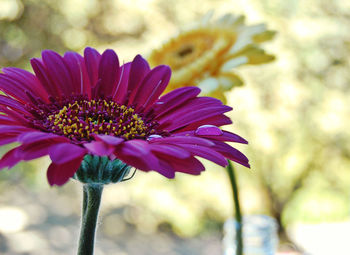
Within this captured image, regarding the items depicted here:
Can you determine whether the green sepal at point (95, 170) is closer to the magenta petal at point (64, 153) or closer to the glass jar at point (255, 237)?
the magenta petal at point (64, 153)

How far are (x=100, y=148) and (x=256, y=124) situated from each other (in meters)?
1.15

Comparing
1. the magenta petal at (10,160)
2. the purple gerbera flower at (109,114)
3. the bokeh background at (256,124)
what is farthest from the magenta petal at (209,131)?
the bokeh background at (256,124)

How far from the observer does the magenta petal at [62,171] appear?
22 centimetres

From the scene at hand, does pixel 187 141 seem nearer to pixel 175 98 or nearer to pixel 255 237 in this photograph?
pixel 175 98

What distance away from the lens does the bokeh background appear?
52.9 inches

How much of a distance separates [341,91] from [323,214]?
1.21ft

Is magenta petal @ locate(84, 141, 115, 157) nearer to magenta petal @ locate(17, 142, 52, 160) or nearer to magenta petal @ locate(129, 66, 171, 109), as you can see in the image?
magenta petal @ locate(17, 142, 52, 160)

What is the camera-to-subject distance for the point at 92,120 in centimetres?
33

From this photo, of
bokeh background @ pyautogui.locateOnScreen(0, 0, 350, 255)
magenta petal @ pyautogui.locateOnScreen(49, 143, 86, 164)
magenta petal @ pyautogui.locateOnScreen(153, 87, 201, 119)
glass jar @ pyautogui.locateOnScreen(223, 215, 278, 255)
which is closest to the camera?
magenta petal @ pyautogui.locateOnScreen(49, 143, 86, 164)

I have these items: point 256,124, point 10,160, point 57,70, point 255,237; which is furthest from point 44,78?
point 256,124

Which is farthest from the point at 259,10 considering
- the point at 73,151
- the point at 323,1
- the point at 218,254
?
the point at 73,151

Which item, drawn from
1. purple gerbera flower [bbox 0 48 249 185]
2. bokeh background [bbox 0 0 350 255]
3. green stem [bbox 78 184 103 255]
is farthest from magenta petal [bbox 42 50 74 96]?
bokeh background [bbox 0 0 350 255]

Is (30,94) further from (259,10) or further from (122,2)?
(122,2)

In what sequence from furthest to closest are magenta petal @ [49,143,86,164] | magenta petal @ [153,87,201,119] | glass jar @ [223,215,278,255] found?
glass jar @ [223,215,278,255], magenta petal @ [153,87,201,119], magenta petal @ [49,143,86,164]
